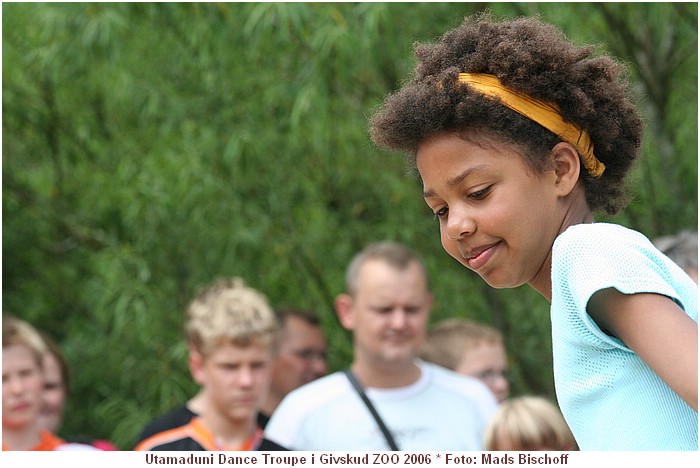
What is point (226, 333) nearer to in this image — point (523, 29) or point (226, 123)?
point (226, 123)

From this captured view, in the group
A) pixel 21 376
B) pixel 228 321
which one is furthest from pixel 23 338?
pixel 228 321

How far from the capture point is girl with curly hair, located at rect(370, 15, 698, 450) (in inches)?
51.0

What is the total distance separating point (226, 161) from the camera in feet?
14.8

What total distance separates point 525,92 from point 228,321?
2.12 m

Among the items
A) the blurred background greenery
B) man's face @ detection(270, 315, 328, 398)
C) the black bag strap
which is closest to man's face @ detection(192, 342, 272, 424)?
the black bag strap

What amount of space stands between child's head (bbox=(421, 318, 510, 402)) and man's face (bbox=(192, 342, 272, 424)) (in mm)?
776

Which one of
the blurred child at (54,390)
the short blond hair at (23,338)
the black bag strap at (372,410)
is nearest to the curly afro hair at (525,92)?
the black bag strap at (372,410)

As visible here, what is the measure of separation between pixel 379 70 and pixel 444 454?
2.02 meters

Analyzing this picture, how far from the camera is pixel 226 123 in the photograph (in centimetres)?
457

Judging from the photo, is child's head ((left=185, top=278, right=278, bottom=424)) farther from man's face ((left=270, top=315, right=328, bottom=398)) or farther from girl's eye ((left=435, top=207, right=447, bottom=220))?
girl's eye ((left=435, top=207, right=447, bottom=220))

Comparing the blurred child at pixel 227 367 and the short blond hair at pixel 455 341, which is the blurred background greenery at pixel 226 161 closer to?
the short blond hair at pixel 455 341

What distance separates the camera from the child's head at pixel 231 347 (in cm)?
329

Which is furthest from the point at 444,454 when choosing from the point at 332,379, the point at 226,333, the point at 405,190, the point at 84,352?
the point at 84,352

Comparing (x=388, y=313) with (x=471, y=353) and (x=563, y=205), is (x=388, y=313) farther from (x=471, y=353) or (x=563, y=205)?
(x=563, y=205)
